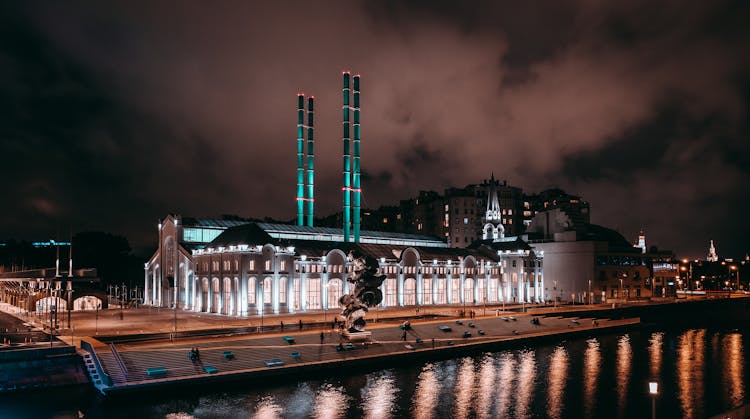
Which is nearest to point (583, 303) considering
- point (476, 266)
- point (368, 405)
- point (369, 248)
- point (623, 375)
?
point (476, 266)

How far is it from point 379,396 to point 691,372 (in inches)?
1340

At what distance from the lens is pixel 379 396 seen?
47562 millimetres

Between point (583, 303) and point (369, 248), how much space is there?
2112 inches

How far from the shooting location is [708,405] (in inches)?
1795

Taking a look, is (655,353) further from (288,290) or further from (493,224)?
(493,224)

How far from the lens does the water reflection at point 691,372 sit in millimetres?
45250

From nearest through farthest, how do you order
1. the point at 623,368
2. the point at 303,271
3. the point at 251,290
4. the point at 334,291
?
the point at 623,368
the point at 251,290
the point at 303,271
the point at 334,291

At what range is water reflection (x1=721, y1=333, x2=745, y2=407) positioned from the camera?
48.5 m

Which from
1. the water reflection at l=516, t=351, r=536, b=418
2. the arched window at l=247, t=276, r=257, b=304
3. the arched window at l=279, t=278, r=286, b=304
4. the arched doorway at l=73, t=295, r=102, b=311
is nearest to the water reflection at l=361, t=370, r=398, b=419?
the water reflection at l=516, t=351, r=536, b=418

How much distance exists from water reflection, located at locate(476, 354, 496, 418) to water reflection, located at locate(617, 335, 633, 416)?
988 cm

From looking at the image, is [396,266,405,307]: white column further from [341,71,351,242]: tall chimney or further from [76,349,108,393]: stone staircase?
[76,349,108,393]: stone staircase

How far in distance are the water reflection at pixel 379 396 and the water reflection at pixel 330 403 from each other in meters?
1.68

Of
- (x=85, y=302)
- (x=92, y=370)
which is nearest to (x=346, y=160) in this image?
(x=85, y=302)

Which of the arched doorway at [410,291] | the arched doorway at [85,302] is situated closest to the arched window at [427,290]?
the arched doorway at [410,291]
